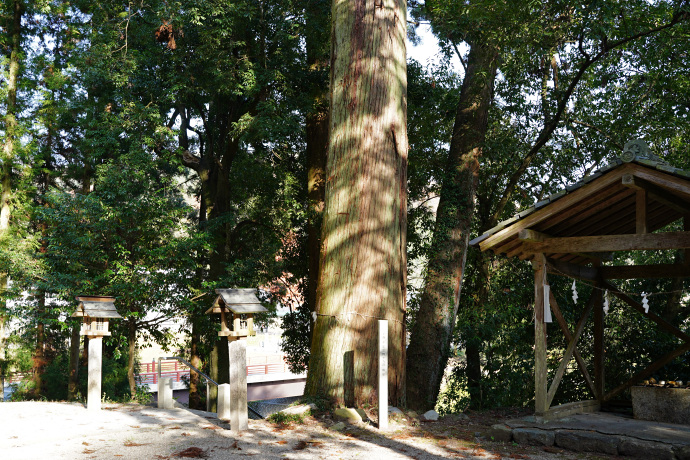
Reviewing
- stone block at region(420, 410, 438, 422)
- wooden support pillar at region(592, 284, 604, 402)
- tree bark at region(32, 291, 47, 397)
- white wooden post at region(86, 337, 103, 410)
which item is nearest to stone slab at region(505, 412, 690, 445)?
wooden support pillar at region(592, 284, 604, 402)

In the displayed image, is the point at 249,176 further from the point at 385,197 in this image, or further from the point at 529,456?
the point at 529,456

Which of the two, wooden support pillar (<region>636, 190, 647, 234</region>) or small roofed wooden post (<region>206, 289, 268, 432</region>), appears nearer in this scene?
small roofed wooden post (<region>206, 289, 268, 432</region>)

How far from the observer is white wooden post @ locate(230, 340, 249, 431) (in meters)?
6.74

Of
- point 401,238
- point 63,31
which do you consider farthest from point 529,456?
point 63,31

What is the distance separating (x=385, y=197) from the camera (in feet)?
27.6

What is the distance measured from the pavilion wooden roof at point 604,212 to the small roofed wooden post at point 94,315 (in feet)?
19.1

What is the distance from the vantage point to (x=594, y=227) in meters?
8.32

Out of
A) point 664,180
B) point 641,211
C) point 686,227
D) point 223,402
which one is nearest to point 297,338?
point 223,402

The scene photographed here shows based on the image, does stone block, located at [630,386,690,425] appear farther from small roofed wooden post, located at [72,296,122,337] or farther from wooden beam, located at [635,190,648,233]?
small roofed wooden post, located at [72,296,122,337]

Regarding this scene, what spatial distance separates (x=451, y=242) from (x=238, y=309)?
6.93 metres

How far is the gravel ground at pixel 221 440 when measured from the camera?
5.73 m

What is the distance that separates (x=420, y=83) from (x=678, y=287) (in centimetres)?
783

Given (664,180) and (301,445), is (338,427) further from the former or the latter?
(664,180)

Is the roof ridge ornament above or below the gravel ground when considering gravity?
above
